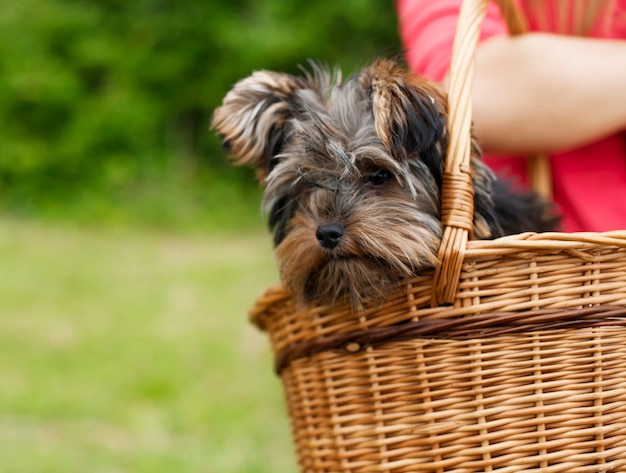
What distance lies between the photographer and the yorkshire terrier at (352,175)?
2068 mm

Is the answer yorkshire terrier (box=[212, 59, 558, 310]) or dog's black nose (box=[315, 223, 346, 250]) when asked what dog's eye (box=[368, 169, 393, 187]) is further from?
dog's black nose (box=[315, 223, 346, 250])

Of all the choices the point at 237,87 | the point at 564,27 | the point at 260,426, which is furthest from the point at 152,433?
the point at 564,27

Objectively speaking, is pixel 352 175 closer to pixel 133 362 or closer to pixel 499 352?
pixel 499 352

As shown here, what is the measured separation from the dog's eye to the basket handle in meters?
0.23

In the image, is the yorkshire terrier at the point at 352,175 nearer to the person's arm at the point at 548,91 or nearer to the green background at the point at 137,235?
the person's arm at the point at 548,91

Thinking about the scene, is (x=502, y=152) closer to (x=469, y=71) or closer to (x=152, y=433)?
(x=469, y=71)

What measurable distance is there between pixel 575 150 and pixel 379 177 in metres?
0.74

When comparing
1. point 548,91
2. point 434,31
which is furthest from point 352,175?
point 434,31

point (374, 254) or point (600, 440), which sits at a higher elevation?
point (374, 254)

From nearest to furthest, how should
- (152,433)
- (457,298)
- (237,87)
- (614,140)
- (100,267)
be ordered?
(457,298) → (237,87) → (614,140) → (152,433) → (100,267)

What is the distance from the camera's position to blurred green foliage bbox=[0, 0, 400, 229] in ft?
34.5

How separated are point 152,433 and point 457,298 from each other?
3255mm

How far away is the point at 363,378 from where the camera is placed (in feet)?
6.81

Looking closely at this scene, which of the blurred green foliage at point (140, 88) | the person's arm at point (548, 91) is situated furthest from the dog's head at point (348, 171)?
the blurred green foliage at point (140, 88)
